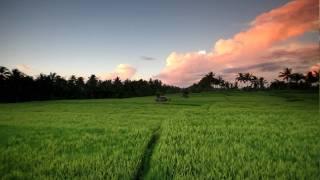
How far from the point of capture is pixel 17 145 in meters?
10.3

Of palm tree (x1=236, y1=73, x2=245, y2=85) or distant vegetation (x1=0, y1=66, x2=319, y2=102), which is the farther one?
palm tree (x1=236, y1=73, x2=245, y2=85)

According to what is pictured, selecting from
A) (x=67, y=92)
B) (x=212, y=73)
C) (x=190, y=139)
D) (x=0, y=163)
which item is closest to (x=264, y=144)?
(x=190, y=139)

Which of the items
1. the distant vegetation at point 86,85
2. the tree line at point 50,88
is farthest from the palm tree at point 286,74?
the tree line at point 50,88

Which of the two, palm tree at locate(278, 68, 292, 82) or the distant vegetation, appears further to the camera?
palm tree at locate(278, 68, 292, 82)

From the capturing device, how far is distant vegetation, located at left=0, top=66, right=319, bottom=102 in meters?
65.0

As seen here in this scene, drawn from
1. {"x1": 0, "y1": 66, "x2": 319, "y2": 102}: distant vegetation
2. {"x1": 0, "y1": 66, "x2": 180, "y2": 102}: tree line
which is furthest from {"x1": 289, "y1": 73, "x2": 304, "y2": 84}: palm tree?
{"x1": 0, "y1": 66, "x2": 180, "y2": 102}: tree line

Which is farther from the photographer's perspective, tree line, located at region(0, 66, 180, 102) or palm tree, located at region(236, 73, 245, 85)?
palm tree, located at region(236, 73, 245, 85)

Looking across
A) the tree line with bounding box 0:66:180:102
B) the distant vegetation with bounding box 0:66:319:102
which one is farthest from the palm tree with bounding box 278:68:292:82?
the tree line with bounding box 0:66:180:102

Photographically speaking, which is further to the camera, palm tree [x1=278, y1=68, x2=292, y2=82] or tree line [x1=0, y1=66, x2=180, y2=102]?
palm tree [x1=278, y1=68, x2=292, y2=82]

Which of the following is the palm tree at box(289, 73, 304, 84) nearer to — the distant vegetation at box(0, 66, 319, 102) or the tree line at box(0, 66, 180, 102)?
the distant vegetation at box(0, 66, 319, 102)

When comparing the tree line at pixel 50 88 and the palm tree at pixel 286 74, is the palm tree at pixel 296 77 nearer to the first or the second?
the palm tree at pixel 286 74

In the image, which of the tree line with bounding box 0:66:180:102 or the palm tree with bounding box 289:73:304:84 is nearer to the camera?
the tree line with bounding box 0:66:180:102

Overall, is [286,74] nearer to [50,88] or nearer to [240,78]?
[240,78]

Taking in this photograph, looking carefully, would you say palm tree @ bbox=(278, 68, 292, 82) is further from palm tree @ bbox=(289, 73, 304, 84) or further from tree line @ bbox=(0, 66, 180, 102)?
tree line @ bbox=(0, 66, 180, 102)
